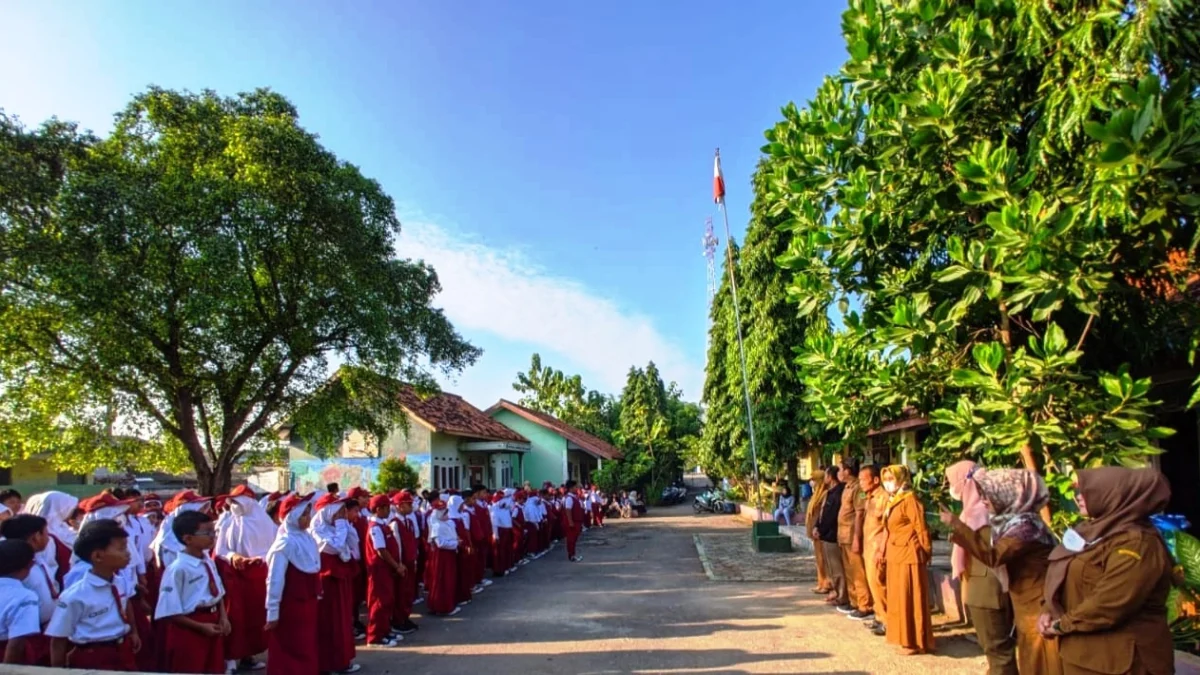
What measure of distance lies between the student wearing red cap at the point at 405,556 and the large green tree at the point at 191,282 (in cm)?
441

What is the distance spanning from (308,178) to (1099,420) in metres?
11.8

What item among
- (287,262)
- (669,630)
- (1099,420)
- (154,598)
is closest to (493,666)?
(669,630)

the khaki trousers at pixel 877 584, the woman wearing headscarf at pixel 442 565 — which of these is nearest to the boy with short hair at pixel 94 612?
the woman wearing headscarf at pixel 442 565

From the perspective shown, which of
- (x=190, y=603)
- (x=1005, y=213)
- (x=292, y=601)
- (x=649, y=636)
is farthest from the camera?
(x=649, y=636)

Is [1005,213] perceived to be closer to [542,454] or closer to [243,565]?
[243,565]

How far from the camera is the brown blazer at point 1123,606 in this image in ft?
10.3

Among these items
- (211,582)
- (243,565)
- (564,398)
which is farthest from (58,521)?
(564,398)

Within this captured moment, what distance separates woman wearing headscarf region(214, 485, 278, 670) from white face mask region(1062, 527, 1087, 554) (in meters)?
6.12

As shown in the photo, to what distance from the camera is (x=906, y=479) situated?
6.97 meters

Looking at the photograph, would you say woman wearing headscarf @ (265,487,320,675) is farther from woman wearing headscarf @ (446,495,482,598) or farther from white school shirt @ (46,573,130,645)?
woman wearing headscarf @ (446,495,482,598)

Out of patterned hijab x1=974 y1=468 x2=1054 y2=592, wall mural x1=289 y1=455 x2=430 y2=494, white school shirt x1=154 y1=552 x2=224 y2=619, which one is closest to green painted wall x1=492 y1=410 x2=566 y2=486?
wall mural x1=289 y1=455 x2=430 y2=494

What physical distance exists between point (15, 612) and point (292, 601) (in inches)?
87.5

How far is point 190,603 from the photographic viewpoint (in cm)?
479

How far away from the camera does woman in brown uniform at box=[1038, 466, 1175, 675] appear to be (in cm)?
314
